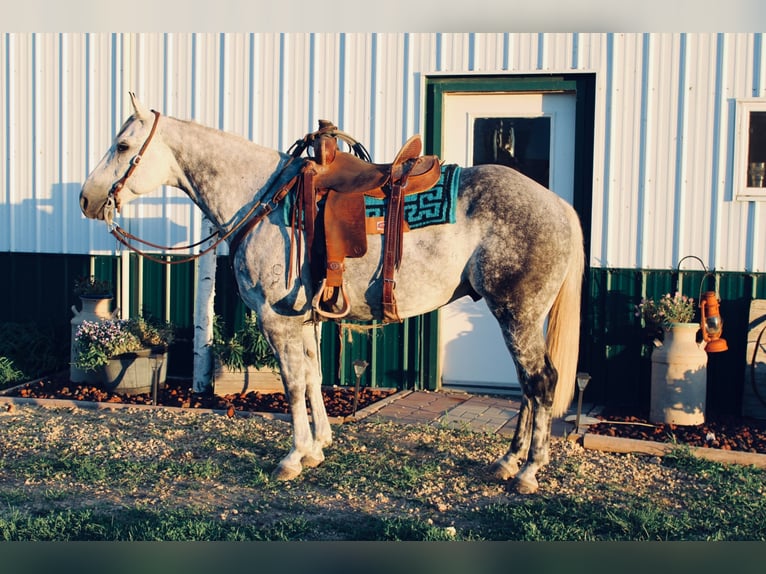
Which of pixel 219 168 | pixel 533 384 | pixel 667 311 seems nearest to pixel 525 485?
pixel 533 384

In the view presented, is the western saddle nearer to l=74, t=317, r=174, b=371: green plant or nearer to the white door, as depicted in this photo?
the white door

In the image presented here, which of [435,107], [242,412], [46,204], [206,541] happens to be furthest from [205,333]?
[206,541]

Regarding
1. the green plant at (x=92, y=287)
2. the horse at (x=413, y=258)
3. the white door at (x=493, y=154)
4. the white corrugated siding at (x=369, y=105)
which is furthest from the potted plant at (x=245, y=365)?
the horse at (x=413, y=258)

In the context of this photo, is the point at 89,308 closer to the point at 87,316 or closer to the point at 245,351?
the point at 87,316

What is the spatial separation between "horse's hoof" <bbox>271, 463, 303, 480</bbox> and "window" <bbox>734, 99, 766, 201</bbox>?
4691 millimetres

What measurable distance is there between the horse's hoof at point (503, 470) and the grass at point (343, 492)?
7 cm

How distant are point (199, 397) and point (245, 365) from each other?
0.53 metres

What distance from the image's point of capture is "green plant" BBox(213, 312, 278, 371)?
7582mm

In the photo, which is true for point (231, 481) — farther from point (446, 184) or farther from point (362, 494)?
point (446, 184)

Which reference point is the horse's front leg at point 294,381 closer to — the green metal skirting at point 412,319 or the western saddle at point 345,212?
the western saddle at point 345,212

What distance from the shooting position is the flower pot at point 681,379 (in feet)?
21.4

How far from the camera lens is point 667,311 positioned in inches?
265

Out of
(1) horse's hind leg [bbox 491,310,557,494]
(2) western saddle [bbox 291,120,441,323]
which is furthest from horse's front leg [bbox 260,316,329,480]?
(1) horse's hind leg [bbox 491,310,557,494]

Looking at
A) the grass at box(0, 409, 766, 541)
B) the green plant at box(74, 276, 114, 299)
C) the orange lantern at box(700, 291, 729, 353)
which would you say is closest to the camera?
the grass at box(0, 409, 766, 541)
